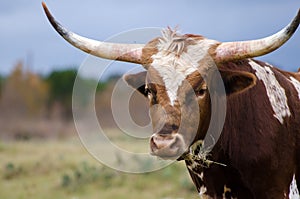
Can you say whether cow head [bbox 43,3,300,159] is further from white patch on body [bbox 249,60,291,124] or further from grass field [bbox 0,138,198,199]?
grass field [bbox 0,138,198,199]

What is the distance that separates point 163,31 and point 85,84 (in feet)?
5.41

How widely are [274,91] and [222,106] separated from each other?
1.97 ft

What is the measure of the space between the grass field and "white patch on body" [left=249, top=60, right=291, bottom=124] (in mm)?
6869

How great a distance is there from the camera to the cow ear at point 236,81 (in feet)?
21.8

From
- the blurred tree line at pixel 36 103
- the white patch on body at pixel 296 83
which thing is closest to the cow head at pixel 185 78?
the white patch on body at pixel 296 83

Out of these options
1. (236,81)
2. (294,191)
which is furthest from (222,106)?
(294,191)

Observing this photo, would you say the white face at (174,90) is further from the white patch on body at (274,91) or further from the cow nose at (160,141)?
the white patch on body at (274,91)

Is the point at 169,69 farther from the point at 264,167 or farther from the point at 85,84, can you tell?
the point at 85,84

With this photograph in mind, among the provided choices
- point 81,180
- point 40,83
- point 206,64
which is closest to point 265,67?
point 206,64

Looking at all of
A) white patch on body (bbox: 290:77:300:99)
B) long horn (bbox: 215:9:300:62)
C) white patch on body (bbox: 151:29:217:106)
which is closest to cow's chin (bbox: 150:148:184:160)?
white patch on body (bbox: 151:29:217:106)

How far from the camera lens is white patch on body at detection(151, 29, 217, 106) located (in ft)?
21.1

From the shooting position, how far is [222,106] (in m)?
6.77

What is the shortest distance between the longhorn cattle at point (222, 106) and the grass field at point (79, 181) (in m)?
6.82

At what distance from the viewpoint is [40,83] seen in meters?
70.9
